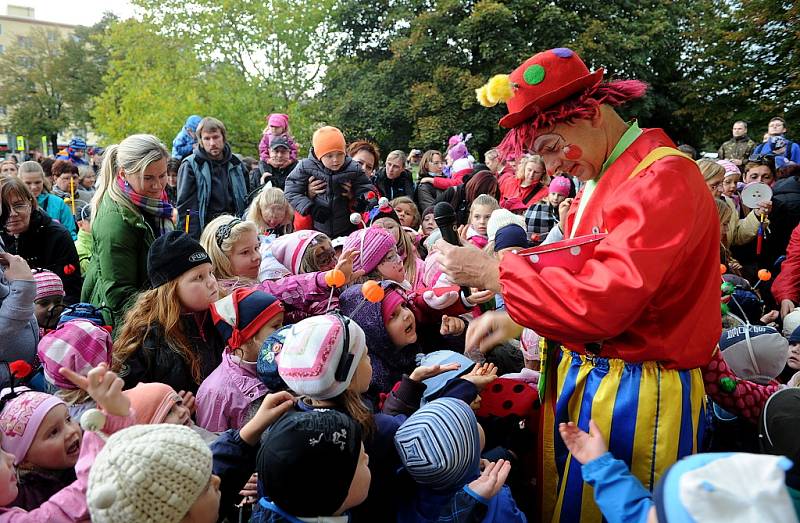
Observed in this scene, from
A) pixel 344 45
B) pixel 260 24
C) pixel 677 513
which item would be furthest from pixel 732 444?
pixel 344 45

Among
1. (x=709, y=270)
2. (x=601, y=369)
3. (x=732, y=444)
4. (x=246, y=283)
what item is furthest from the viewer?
(x=246, y=283)

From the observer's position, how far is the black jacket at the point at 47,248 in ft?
14.1

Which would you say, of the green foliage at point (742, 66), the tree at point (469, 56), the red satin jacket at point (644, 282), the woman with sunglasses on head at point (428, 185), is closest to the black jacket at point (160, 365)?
the red satin jacket at point (644, 282)

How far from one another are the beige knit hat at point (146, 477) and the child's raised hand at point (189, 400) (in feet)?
3.38

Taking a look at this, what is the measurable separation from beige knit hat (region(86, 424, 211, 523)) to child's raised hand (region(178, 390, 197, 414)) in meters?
1.03

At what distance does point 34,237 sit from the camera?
14.2ft

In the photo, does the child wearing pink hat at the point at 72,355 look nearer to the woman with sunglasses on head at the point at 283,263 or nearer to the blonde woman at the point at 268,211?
the woman with sunglasses on head at the point at 283,263

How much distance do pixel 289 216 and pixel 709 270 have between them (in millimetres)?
3943

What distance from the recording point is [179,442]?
5.34 ft

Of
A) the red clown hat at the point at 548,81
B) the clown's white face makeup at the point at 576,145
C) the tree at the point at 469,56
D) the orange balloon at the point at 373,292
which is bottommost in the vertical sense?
the orange balloon at the point at 373,292

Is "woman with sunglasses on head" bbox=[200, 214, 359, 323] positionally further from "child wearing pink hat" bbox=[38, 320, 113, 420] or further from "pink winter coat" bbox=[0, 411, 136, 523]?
"pink winter coat" bbox=[0, 411, 136, 523]

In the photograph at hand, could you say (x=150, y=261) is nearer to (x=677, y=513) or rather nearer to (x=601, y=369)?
(x=601, y=369)

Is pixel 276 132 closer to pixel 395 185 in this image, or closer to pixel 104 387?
pixel 395 185

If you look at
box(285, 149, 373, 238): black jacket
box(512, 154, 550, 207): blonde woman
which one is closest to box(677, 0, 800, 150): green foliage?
box(512, 154, 550, 207): blonde woman
